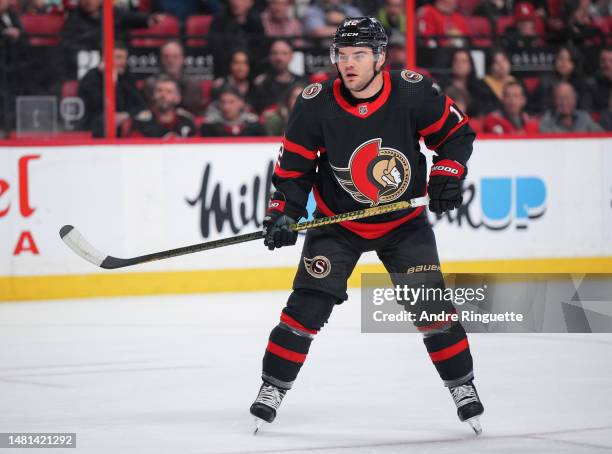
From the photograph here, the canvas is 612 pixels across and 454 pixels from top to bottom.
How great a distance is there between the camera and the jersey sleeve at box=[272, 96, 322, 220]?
3.67 m

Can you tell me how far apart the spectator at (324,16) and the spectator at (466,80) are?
0.71 m

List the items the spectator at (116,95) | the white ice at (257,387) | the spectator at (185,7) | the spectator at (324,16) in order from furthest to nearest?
the spectator at (324,16)
the spectator at (185,7)
the spectator at (116,95)
the white ice at (257,387)

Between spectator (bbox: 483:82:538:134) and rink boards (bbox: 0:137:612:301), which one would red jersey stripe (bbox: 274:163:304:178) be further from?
spectator (bbox: 483:82:538:134)

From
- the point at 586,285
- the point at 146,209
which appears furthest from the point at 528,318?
the point at 146,209

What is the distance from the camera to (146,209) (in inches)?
271

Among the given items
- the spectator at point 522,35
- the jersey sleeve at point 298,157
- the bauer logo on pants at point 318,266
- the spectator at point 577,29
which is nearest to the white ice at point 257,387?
the bauer logo on pants at point 318,266

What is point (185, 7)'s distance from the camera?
728 centimetres

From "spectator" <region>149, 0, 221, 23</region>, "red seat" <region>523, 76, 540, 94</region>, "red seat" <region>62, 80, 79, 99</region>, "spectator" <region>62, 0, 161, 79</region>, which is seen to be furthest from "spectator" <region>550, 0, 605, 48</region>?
"red seat" <region>62, 80, 79, 99</region>

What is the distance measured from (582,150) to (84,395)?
408 centimetres

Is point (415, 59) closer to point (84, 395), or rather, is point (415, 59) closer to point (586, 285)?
point (586, 285)

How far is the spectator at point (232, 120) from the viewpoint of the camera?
710 cm

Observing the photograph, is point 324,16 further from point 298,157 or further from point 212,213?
point 298,157

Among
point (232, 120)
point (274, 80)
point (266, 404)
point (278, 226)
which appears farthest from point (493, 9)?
point (266, 404)

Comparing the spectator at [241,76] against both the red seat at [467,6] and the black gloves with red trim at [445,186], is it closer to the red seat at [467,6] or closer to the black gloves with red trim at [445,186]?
the red seat at [467,6]
